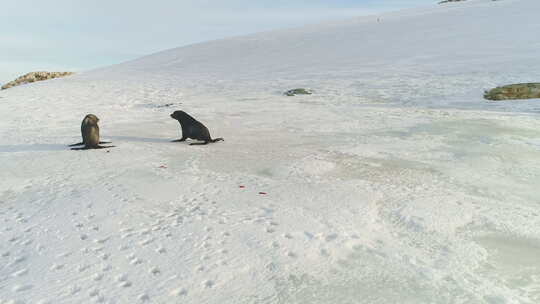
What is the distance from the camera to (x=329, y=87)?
17891 mm

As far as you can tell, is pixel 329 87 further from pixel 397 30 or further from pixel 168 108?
pixel 397 30

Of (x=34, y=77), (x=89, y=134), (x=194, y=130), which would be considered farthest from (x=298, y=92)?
(x=34, y=77)

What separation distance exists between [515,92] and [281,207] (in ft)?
43.0

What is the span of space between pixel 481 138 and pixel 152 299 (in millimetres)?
7853

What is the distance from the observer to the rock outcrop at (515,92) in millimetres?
13672

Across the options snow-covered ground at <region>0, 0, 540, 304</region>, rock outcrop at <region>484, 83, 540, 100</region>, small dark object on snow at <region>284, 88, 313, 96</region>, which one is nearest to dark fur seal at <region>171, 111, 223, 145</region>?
snow-covered ground at <region>0, 0, 540, 304</region>

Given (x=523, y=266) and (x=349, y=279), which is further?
(x=523, y=266)

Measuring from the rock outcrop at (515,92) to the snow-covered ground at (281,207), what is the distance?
3.20 ft

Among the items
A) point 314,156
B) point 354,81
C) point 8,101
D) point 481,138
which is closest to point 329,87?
point 354,81

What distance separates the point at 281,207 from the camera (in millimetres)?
4574

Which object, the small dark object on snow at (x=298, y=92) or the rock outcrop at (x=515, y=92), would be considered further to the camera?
the small dark object on snow at (x=298, y=92)

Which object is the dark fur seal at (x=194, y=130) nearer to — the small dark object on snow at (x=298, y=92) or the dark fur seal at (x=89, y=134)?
the dark fur seal at (x=89, y=134)

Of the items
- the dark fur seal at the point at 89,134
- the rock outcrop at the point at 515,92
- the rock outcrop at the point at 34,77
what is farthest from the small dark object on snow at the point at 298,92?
the rock outcrop at the point at 34,77

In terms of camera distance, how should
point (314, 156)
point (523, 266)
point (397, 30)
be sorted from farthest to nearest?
point (397, 30) → point (314, 156) → point (523, 266)
